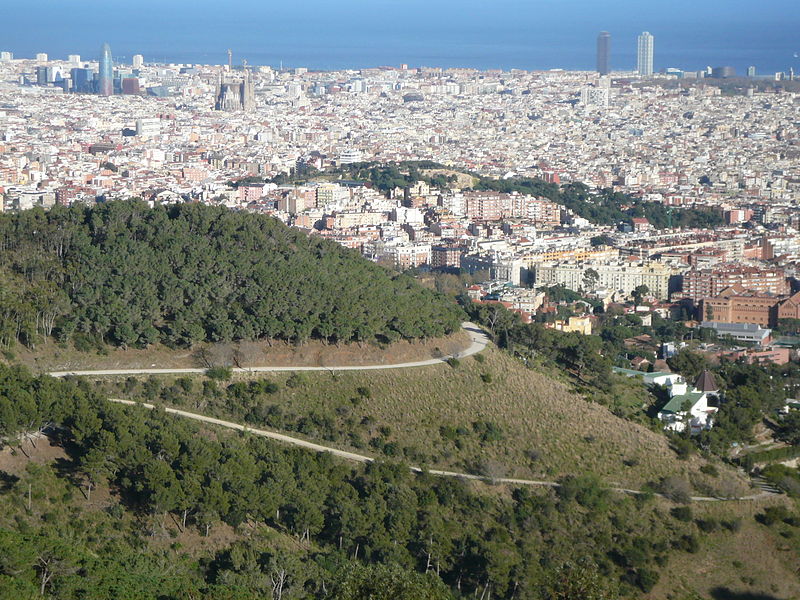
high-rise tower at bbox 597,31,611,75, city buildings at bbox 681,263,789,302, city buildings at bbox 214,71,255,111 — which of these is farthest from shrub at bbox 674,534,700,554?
high-rise tower at bbox 597,31,611,75

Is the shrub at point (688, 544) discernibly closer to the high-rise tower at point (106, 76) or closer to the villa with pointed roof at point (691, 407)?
the villa with pointed roof at point (691, 407)

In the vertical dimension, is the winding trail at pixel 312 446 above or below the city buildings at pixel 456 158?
below

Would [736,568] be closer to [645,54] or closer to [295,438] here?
[295,438]

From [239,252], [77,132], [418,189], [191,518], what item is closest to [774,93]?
[77,132]

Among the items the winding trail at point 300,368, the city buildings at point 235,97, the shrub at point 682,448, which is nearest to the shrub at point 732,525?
the shrub at point 682,448

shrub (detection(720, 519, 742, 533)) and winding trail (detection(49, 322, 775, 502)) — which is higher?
winding trail (detection(49, 322, 775, 502))

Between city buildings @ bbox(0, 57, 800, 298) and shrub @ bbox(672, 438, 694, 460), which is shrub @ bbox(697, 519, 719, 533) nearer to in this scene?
shrub @ bbox(672, 438, 694, 460)

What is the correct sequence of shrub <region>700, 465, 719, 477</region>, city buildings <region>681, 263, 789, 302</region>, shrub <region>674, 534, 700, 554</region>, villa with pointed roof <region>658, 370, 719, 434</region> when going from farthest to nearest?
city buildings <region>681, 263, 789, 302</region> < villa with pointed roof <region>658, 370, 719, 434</region> < shrub <region>700, 465, 719, 477</region> < shrub <region>674, 534, 700, 554</region>
